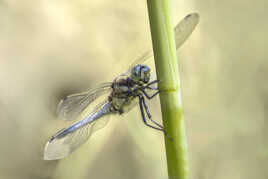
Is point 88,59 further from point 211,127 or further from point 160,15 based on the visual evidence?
point 160,15

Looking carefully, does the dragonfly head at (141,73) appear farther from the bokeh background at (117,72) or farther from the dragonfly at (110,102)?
the bokeh background at (117,72)

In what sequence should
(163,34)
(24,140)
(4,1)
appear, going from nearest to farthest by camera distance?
(163,34), (24,140), (4,1)

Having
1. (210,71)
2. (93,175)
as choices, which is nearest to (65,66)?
(93,175)

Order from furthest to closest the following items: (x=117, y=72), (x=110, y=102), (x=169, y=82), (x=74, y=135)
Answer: (x=117, y=72), (x=110, y=102), (x=74, y=135), (x=169, y=82)

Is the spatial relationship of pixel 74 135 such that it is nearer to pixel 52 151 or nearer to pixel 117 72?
pixel 52 151

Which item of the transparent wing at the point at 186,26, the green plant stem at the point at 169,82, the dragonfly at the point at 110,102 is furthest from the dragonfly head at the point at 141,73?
the green plant stem at the point at 169,82

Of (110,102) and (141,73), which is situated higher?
(141,73)

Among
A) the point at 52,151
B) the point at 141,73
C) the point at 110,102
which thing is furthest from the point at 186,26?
the point at 52,151
